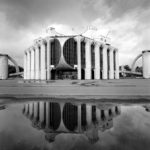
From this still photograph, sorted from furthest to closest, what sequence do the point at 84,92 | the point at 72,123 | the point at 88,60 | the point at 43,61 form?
the point at 43,61 < the point at 88,60 < the point at 84,92 < the point at 72,123

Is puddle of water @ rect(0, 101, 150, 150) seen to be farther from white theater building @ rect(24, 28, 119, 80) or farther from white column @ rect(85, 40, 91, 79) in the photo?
white column @ rect(85, 40, 91, 79)

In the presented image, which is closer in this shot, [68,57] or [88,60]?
[68,57]

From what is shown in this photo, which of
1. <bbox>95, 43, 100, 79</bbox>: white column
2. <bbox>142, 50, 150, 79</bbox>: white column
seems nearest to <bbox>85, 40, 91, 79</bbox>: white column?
<bbox>95, 43, 100, 79</bbox>: white column

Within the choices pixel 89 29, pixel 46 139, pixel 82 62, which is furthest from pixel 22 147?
pixel 89 29

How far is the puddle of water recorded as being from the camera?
473 centimetres

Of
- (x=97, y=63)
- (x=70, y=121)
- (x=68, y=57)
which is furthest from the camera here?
(x=97, y=63)

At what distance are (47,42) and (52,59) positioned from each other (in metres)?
6.66

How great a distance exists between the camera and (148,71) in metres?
72.5

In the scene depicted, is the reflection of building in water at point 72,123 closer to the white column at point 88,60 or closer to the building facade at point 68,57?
the building facade at point 68,57

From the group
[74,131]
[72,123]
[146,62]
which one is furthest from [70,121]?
[146,62]

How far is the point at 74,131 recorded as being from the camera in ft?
19.9

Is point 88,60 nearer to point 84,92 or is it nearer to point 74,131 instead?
point 84,92

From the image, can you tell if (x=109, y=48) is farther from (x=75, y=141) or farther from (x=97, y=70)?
(x=75, y=141)

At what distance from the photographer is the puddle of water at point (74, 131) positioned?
15.5 ft
